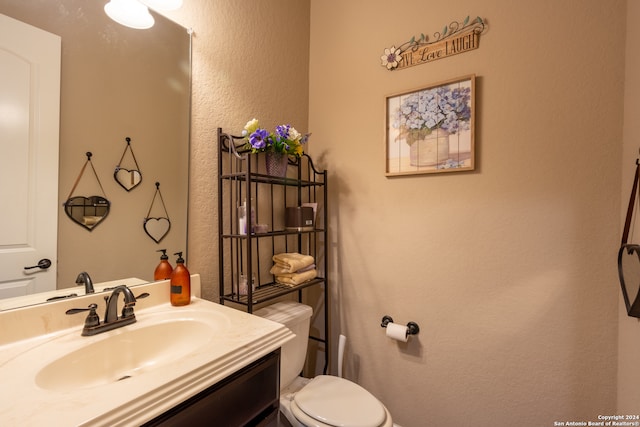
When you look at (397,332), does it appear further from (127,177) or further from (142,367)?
(127,177)

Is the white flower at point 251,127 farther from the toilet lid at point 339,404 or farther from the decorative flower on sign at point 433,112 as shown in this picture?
the toilet lid at point 339,404

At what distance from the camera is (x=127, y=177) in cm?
103

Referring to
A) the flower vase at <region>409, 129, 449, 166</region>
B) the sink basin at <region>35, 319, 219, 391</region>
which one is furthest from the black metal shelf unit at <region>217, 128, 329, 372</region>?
the flower vase at <region>409, 129, 449, 166</region>

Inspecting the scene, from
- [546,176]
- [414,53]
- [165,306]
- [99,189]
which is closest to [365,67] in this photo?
[414,53]

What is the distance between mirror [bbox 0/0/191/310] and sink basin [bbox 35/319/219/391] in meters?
0.25

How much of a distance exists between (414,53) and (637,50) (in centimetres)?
83

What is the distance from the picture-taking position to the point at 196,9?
122 cm

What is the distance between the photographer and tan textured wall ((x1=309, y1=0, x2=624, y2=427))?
3.59 ft

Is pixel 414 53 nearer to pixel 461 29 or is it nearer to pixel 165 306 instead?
pixel 461 29

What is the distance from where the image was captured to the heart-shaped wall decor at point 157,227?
42.9 inches

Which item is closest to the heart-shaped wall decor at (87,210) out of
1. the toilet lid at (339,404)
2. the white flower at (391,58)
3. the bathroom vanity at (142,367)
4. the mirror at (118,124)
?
the mirror at (118,124)

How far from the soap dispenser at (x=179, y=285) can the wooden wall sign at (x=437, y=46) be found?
4.74 feet

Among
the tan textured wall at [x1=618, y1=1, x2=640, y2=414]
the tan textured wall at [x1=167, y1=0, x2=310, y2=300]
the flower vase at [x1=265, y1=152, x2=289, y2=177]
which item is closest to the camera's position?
the tan textured wall at [x1=618, y1=1, x2=640, y2=414]

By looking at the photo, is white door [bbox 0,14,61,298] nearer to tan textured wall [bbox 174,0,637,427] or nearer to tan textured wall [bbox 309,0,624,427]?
tan textured wall [bbox 174,0,637,427]
